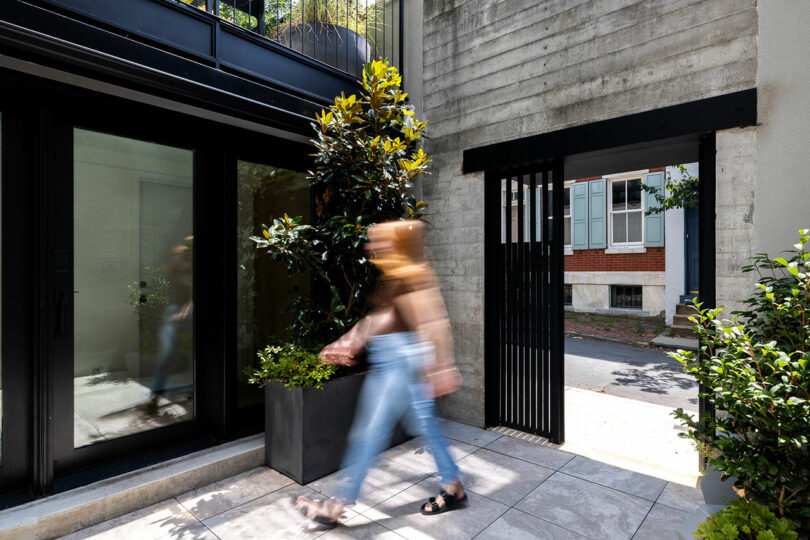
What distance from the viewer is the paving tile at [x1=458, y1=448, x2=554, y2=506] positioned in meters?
3.13

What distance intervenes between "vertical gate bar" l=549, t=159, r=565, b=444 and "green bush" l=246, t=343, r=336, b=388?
84.0 inches

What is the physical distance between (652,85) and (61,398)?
16.7ft

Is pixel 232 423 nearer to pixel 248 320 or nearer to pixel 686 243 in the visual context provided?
pixel 248 320

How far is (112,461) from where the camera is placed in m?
3.22

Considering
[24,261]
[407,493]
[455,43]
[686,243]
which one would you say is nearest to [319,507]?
→ [407,493]

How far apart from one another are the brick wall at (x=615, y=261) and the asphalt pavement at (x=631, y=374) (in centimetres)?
482

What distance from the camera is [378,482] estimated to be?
3301 mm

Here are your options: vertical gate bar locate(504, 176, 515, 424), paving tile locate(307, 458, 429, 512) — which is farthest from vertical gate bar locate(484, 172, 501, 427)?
paving tile locate(307, 458, 429, 512)

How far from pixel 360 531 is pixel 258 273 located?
2.55 m

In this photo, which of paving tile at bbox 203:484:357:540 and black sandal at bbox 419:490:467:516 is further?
black sandal at bbox 419:490:467:516

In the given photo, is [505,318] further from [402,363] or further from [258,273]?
[258,273]

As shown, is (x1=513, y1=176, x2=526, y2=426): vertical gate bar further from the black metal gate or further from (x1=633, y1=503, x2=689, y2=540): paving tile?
(x1=633, y1=503, x2=689, y2=540): paving tile

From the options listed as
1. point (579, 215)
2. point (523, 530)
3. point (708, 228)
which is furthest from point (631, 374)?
point (579, 215)

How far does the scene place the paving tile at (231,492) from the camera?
9.68ft
